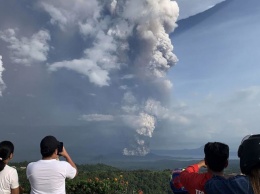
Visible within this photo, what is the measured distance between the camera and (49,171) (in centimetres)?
361

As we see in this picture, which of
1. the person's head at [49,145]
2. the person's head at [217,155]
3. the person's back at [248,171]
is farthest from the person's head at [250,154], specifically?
the person's head at [49,145]

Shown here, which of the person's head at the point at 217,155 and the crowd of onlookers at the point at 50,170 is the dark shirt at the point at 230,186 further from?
the crowd of onlookers at the point at 50,170

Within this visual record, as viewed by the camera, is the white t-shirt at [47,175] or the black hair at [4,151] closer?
the white t-shirt at [47,175]

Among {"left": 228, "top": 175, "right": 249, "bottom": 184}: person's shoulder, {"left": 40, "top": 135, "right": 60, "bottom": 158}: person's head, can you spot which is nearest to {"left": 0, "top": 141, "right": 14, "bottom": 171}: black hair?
{"left": 40, "top": 135, "right": 60, "bottom": 158}: person's head

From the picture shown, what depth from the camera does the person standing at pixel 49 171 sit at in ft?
11.8

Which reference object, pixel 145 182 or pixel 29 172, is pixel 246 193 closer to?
pixel 29 172

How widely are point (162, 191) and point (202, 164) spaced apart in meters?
40.4

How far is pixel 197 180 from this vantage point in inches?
97.3

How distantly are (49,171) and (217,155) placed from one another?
6.04ft

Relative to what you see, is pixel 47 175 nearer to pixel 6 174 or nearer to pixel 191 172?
pixel 6 174

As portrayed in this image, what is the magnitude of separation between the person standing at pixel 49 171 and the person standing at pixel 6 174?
0.39m

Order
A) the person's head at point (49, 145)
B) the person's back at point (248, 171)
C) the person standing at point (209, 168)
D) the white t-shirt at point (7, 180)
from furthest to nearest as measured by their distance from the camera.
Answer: the white t-shirt at point (7, 180), the person's head at point (49, 145), the person standing at point (209, 168), the person's back at point (248, 171)

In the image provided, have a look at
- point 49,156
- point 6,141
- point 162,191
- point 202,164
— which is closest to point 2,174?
point 6,141

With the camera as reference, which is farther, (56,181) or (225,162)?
(56,181)
